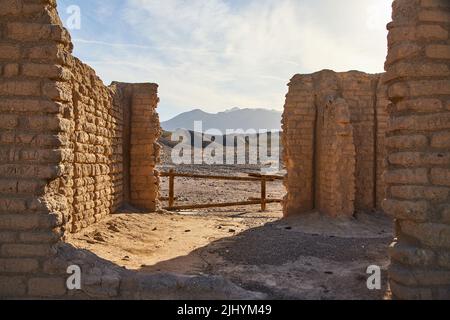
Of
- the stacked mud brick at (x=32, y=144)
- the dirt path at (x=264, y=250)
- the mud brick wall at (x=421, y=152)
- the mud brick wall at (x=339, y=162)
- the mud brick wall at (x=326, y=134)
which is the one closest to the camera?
the mud brick wall at (x=421, y=152)

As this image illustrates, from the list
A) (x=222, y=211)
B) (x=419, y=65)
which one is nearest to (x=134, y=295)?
(x=419, y=65)

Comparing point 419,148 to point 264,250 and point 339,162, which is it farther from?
point 339,162

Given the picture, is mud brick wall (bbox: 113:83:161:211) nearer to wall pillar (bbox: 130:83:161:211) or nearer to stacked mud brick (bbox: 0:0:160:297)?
wall pillar (bbox: 130:83:161:211)

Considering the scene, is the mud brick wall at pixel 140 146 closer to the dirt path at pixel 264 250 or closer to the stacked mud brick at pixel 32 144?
the dirt path at pixel 264 250

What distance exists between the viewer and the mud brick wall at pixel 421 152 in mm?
3391

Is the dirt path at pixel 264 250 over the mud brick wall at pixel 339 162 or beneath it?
beneath

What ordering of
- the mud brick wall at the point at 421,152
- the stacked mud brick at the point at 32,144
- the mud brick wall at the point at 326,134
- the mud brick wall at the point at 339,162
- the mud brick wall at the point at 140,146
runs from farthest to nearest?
the mud brick wall at the point at 140,146, the mud brick wall at the point at 326,134, the mud brick wall at the point at 339,162, the stacked mud brick at the point at 32,144, the mud brick wall at the point at 421,152

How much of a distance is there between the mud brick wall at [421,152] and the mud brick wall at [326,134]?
5720 millimetres

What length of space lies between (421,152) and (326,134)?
6042mm

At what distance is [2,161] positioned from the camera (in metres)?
3.60

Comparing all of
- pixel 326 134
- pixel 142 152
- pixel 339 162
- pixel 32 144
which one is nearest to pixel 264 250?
pixel 339 162

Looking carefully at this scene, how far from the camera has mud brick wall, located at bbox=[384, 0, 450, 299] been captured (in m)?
3.39

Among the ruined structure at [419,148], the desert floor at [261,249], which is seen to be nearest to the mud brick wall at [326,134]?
the desert floor at [261,249]

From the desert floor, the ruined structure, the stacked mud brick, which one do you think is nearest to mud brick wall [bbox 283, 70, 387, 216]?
the desert floor
